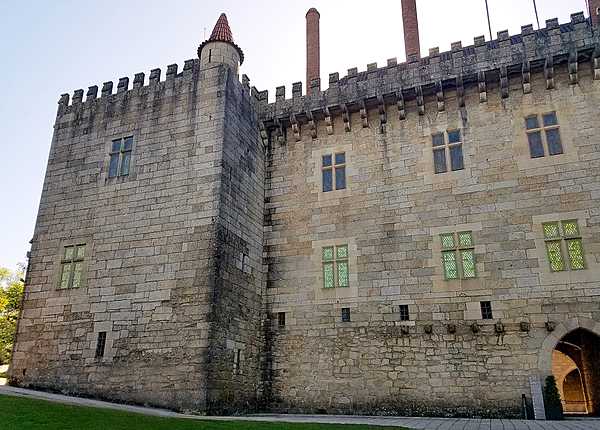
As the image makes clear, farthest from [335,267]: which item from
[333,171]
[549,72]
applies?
[549,72]

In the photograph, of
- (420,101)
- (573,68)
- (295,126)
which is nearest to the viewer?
(573,68)

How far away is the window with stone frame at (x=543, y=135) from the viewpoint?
14406mm

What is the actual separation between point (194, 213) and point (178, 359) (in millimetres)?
4172

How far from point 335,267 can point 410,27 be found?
9833mm

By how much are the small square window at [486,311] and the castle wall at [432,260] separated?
109 mm

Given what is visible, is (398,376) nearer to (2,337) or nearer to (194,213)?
(194,213)

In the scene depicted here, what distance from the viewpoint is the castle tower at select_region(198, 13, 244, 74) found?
16683mm

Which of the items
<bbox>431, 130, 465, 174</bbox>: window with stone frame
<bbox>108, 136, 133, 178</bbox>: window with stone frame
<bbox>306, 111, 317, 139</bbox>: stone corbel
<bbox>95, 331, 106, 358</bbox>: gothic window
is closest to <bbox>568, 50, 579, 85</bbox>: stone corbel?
<bbox>431, 130, 465, 174</bbox>: window with stone frame

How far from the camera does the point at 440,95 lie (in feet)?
52.1

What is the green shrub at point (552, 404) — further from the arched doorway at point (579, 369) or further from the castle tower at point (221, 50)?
the castle tower at point (221, 50)

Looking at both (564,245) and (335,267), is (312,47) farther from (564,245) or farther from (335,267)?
(564,245)

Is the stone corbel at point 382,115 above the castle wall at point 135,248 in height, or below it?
above

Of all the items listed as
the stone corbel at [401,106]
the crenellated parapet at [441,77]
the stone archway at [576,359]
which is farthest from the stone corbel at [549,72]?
the stone archway at [576,359]

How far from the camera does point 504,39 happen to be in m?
15.6
